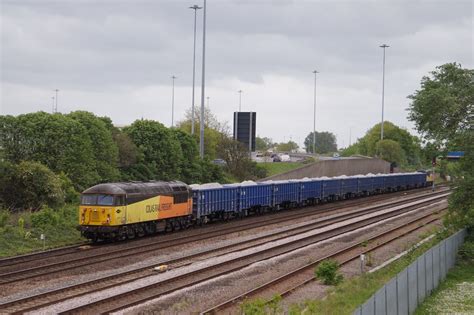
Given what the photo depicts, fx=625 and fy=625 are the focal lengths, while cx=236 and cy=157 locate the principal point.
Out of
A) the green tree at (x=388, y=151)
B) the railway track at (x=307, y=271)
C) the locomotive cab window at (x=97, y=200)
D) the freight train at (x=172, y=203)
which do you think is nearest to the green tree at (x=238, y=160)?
the freight train at (x=172, y=203)

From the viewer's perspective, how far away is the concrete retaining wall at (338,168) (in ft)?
266

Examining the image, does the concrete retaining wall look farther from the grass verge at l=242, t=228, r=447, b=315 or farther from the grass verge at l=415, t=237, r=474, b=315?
the grass verge at l=242, t=228, r=447, b=315

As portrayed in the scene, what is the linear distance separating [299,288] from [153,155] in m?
39.4

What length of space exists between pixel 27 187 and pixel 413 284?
26.2 meters

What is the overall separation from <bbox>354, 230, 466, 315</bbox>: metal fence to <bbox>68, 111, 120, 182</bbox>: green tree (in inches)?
1118

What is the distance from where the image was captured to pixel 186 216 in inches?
1519

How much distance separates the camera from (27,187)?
37.9 metres

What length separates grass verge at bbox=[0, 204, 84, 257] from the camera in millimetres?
29359

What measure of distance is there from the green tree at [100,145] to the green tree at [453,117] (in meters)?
25.6

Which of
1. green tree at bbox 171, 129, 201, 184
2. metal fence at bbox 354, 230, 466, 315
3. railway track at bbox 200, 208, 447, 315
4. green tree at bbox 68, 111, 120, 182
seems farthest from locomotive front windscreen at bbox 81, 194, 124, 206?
green tree at bbox 171, 129, 201, 184

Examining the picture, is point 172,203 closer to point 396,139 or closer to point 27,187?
point 27,187

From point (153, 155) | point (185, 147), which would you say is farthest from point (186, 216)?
point (185, 147)

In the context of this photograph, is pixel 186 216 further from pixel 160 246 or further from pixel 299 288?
pixel 299 288

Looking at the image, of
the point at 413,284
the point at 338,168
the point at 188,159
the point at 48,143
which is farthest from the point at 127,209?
the point at 338,168
